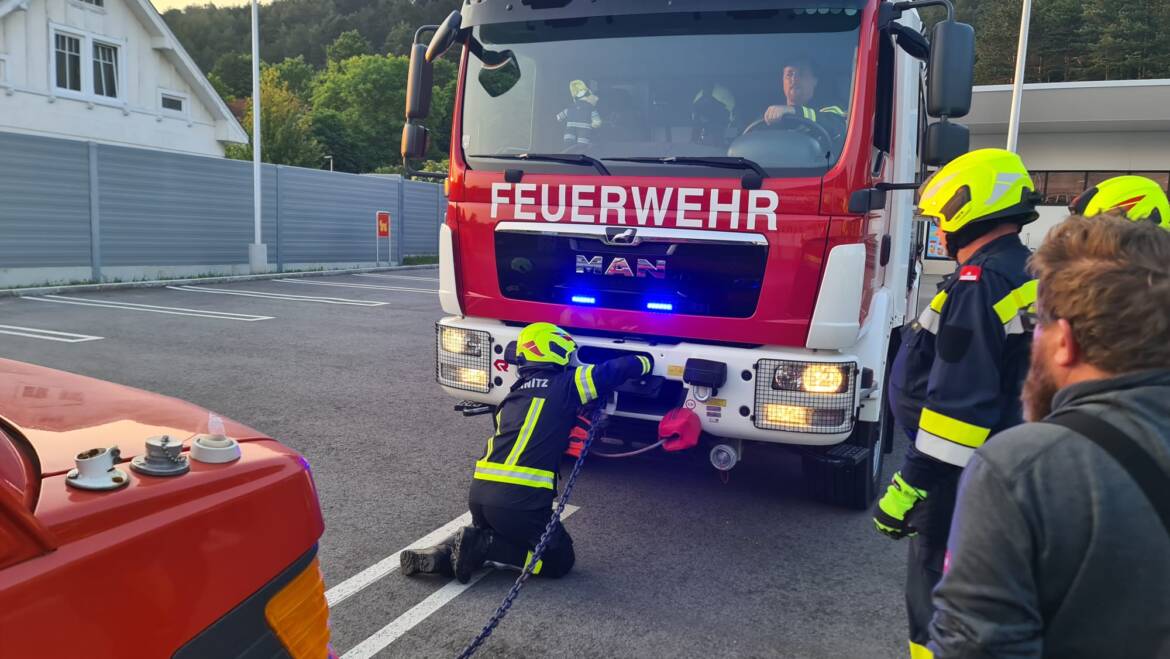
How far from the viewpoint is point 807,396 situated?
→ 4.04 meters

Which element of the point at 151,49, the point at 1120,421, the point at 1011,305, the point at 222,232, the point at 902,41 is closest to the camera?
the point at 1120,421

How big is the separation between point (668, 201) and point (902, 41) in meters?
1.52

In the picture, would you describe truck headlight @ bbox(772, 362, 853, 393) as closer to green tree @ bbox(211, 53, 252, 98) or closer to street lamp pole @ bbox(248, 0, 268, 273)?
street lamp pole @ bbox(248, 0, 268, 273)

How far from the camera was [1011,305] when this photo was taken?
2432 mm

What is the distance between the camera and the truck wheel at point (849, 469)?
448 centimetres

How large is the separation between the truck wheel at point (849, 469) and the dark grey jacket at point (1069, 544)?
3.24 m

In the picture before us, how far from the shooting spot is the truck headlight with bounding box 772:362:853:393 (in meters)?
Answer: 4.02

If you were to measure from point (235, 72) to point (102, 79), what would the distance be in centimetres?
4807

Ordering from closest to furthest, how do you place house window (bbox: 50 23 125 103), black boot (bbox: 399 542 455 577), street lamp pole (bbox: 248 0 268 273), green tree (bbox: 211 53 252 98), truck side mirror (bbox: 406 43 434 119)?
black boot (bbox: 399 542 455 577) → truck side mirror (bbox: 406 43 434 119) → street lamp pole (bbox: 248 0 268 273) → house window (bbox: 50 23 125 103) → green tree (bbox: 211 53 252 98)

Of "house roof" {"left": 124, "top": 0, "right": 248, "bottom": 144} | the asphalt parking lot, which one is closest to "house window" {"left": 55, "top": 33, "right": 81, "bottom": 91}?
"house roof" {"left": 124, "top": 0, "right": 248, "bottom": 144}

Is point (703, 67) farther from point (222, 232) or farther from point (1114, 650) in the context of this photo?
point (222, 232)

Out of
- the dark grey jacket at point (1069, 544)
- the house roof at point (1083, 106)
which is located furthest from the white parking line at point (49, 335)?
the house roof at point (1083, 106)

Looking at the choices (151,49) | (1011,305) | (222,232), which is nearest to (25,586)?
(1011,305)

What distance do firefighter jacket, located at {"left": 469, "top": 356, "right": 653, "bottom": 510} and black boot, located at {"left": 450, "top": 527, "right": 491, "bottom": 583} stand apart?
0.16 meters
